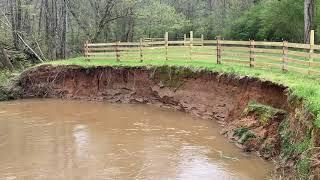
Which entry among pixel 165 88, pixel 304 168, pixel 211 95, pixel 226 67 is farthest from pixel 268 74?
pixel 304 168

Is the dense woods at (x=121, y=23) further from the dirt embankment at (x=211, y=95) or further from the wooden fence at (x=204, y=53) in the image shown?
the dirt embankment at (x=211, y=95)

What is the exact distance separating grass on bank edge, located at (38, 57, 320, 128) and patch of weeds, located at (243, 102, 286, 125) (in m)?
0.83

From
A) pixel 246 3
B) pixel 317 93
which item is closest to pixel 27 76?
pixel 317 93

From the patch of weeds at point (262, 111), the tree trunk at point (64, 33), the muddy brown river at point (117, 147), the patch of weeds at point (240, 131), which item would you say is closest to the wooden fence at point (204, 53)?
the patch of weeds at point (262, 111)

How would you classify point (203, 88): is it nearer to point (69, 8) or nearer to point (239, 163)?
point (239, 163)

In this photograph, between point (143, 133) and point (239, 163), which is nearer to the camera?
point (239, 163)

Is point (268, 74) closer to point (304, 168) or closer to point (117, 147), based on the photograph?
point (117, 147)

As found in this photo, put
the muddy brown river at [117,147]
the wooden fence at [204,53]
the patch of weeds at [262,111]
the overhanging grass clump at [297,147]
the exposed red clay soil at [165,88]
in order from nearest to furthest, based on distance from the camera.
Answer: the overhanging grass clump at [297,147]
the muddy brown river at [117,147]
the patch of weeds at [262,111]
the exposed red clay soil at [165,88]
the wooden fence at [204,53]

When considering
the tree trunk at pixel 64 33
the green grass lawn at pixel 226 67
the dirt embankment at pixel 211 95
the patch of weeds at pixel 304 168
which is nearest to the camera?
the patch of weeds at pixel 304 168

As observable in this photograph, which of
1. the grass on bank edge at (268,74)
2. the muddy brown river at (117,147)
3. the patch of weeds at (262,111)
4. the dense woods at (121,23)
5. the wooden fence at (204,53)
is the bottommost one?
the muddy brown river at (117,147)

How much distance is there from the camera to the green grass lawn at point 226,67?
11.3 meters

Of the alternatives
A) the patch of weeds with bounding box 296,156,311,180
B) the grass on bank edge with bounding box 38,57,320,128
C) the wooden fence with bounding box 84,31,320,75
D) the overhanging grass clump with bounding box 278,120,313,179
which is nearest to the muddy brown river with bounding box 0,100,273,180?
the overhanging grass clump with bounding box 278,120,313,179

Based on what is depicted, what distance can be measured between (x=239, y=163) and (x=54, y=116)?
402 inches

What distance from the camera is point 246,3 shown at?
47.2 metres
